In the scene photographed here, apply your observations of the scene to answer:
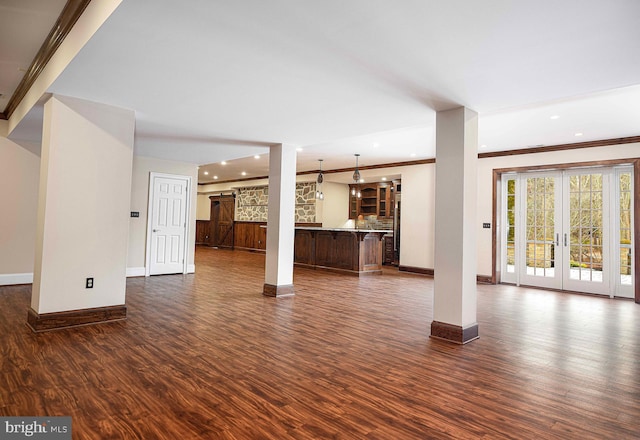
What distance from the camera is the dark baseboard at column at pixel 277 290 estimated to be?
18.1ft

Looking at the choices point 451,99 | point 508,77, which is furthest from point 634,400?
point 451,99

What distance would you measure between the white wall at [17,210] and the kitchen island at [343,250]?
209 inches

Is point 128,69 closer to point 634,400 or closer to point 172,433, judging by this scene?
point 172,433

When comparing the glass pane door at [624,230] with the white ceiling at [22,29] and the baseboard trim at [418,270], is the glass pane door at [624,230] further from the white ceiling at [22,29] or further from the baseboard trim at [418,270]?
the white ceiling at [22,29]

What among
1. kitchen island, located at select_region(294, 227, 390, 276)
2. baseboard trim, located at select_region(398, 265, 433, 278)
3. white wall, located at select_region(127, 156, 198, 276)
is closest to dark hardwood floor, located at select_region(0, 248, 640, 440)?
white wall, located at select_region(127, 156, 198, 276)

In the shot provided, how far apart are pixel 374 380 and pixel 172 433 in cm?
136

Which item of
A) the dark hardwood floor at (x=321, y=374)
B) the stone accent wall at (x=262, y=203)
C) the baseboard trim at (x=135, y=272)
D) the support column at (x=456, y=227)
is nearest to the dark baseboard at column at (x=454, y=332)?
the support column at (x=456, y=227)

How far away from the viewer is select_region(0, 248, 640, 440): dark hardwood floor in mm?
2049

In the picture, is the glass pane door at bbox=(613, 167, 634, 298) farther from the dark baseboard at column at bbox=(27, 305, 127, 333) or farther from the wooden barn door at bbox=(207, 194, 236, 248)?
the wooden barn door at bbox=(207, 194, 236, 248)

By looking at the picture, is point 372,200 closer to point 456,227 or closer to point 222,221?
point 222,221

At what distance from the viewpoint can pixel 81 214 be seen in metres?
3.82

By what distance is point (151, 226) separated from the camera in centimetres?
736

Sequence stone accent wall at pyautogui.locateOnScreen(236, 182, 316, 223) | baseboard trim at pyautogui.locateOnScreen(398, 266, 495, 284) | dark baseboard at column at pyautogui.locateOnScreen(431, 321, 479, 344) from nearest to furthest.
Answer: dark baseboard at column at pyautogui.locateOnScreen(431, 321, 479, 344) → baseboard trim at pyautogui.locateOnScreen(398, 266, 495, 284) → stone accent wall at pyautogui.locateOnScreen(236, 182, 316, 223)

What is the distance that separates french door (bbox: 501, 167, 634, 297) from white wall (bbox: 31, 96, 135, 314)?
6.71m
